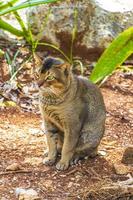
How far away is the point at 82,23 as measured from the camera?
5.40m

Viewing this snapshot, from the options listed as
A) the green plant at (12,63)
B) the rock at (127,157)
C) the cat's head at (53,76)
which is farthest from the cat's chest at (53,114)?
the green plant at (12,63)

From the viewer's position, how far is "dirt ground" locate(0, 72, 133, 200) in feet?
10.7

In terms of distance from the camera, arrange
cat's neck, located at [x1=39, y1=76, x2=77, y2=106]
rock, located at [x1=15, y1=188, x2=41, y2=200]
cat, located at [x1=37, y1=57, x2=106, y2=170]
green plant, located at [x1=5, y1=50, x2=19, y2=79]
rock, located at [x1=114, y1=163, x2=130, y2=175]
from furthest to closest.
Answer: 1. green plant, located at [x1=5, y1=50, x2=19, y2=79]
2. rock, located at [x1=114, y1=163, x2=130, y2=175]
3. cat's neck, located at [x1=39, y1=76, x2=77, y2=106]
4. cat, located at [x1=37, y1=57, x2=106, y2=170]
5. rock, located at [x1=15, y1=188, x2=41, y2=200]

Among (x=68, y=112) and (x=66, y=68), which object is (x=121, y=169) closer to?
(x=68, y=112)

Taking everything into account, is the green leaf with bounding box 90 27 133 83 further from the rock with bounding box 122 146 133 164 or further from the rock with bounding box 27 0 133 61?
the rock with bounding box 27 0 133 61

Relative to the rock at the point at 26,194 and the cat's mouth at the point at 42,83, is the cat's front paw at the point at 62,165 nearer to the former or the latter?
the rock at the point at 26,194

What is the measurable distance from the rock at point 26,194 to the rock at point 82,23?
7.88 feet

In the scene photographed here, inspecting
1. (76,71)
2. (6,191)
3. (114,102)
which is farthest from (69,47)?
(6,191)

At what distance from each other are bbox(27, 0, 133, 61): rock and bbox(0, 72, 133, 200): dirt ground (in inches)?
36.2

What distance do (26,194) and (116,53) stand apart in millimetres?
1120

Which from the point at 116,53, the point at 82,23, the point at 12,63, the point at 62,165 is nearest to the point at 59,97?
the point at 62,165

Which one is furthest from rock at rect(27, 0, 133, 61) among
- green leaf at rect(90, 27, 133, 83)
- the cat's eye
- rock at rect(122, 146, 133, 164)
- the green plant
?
the cat's eye

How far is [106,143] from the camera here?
3.96 meters

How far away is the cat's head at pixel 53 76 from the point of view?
316cm
